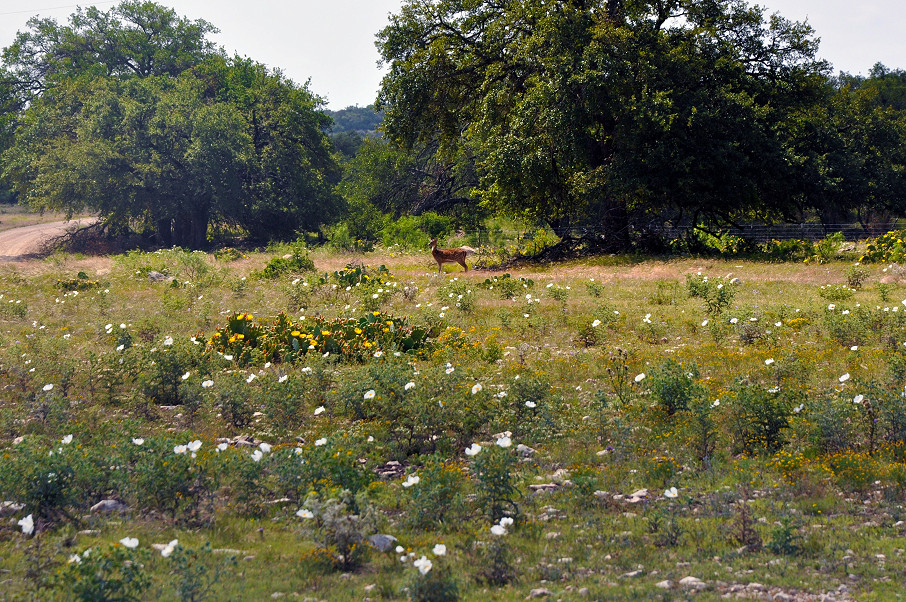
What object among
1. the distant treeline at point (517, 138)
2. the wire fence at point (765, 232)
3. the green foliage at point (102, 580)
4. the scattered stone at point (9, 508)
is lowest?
the scattered stone at point (9, 508)

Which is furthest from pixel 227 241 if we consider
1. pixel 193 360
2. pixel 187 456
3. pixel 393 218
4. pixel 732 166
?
pixel 187 456

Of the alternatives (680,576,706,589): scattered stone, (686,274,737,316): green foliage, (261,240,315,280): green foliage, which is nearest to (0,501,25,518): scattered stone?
(680,576,706,589): scattered stone

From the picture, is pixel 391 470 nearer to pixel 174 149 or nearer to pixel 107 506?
pixel 107 506

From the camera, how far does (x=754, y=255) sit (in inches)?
800

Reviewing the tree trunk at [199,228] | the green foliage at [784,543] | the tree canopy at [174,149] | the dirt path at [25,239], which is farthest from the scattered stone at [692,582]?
the tree trunk at [199,228]

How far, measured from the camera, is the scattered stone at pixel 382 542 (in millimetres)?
4730

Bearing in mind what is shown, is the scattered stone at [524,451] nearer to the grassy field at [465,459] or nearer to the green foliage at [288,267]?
the grassy field at [465,459]

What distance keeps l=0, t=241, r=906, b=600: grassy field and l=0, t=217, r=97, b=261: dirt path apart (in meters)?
21.4

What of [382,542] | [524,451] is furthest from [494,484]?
[524,451]

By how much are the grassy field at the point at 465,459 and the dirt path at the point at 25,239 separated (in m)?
21.4

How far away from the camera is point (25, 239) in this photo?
3531 cm

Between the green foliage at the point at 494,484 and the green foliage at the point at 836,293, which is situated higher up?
the green foliage at the point at 836,293

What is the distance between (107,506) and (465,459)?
2849 millimetres

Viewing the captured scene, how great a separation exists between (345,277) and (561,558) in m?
11.9
